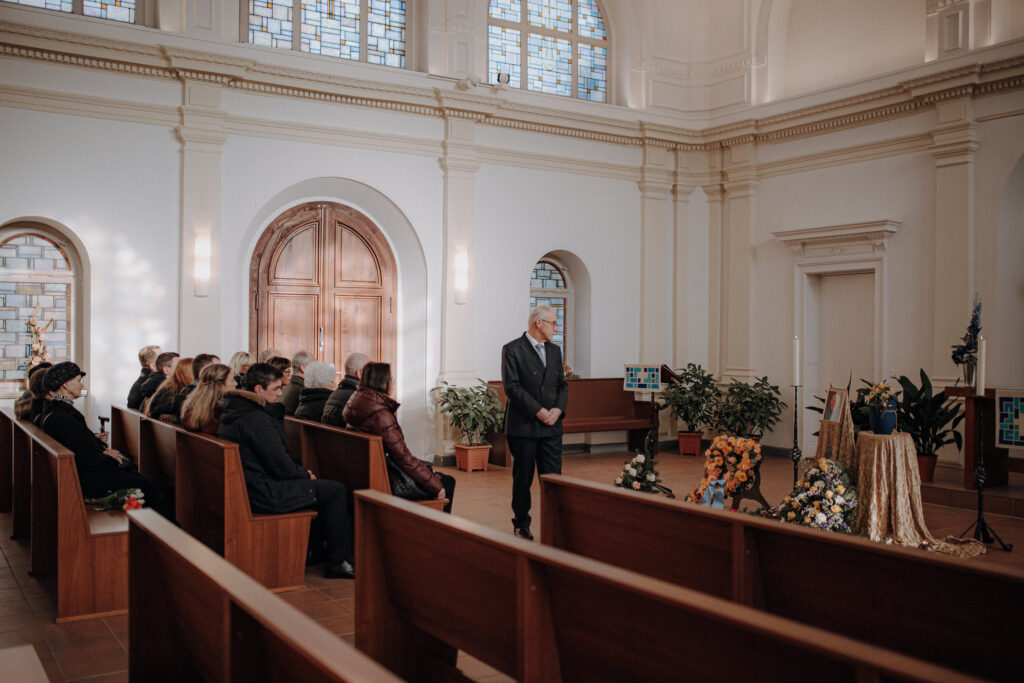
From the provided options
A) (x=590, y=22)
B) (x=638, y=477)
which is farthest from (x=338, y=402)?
(x=590, y=22)

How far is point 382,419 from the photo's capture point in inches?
222

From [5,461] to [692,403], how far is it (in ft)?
26.4

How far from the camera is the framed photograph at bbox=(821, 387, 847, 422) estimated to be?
6.65 meters

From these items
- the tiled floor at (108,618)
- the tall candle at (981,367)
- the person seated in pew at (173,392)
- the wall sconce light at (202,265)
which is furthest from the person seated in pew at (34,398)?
the tall candle at (981,367)

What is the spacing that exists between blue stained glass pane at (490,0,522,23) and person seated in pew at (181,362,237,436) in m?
7.79

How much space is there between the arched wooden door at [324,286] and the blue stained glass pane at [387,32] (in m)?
1.98

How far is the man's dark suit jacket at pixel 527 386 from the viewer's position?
615cm

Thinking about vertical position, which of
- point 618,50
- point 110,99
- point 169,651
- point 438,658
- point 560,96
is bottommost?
point 438,658

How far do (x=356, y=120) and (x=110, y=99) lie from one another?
272cm

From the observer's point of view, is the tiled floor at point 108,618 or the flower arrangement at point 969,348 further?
the flower arrangement at point 969,348

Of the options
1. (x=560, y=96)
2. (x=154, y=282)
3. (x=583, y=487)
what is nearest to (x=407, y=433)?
(x=154, y=282)

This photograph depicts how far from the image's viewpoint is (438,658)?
132 inches

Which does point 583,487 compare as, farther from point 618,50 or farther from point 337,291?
point 618,50

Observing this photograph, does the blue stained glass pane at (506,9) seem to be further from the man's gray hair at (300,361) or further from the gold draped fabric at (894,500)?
the gold draped fabric at (894,500)
